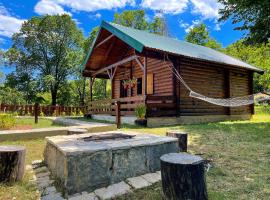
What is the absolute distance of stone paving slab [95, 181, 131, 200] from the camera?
3.22 metres

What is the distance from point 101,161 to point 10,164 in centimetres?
135

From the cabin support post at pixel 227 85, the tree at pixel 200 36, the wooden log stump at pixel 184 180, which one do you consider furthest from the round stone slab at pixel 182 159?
the tree at pixel 200 36

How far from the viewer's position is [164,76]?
12.9 m

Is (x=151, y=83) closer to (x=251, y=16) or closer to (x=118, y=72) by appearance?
(x=118, y=72)

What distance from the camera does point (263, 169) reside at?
4.15 meters

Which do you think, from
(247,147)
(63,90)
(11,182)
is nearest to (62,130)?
(11,182)

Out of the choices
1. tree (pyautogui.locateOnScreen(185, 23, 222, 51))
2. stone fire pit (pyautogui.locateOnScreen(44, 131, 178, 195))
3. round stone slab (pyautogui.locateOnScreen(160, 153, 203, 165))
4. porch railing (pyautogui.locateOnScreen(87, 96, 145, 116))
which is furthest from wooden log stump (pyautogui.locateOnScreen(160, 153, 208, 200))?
tree (pyautogui.locateOnScreen(185, 23, 222, 51))

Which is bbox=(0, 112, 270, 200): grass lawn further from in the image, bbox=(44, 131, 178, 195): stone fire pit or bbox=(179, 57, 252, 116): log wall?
bbox=(179, 57, 252, 116): log wall

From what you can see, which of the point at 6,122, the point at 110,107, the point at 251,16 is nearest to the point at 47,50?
the point at 110,107

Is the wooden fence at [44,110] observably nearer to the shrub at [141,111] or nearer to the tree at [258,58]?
the shrub at [141,111]

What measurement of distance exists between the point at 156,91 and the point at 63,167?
10456 mm

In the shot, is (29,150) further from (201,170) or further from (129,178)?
(201,170)

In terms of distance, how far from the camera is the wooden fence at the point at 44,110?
19.4 metres

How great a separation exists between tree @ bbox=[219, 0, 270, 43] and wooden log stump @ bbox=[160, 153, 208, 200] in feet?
26.9
